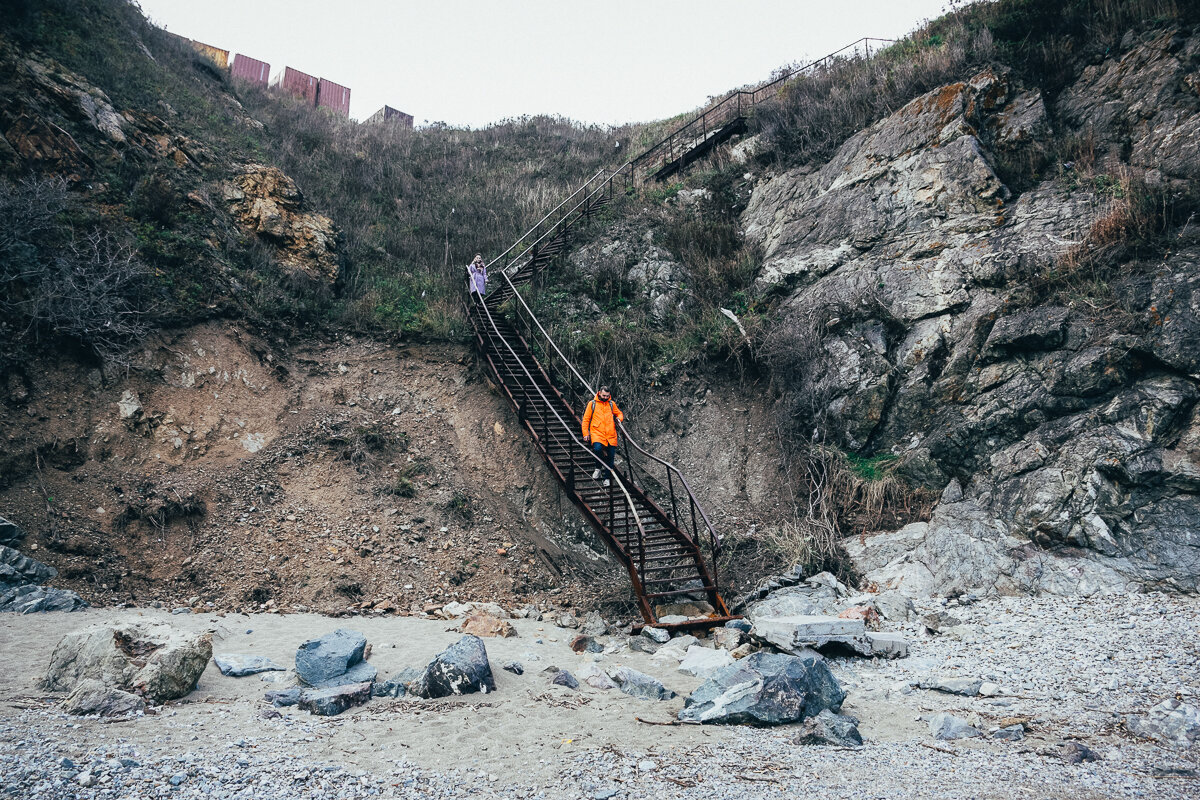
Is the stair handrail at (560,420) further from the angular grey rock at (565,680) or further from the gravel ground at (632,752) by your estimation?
the gravel ground at (632,752)

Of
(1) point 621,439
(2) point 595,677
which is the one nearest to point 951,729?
(2) point 595,677

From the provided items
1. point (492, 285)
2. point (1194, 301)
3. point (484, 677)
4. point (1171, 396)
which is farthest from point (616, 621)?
point (492, 285)

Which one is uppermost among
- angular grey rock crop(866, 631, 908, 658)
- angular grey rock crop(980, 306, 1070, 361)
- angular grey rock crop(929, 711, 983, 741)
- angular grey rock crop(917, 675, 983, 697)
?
angular grey rock crop(980, 306, 1070, 361)

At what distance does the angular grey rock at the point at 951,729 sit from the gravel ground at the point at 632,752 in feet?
0.24

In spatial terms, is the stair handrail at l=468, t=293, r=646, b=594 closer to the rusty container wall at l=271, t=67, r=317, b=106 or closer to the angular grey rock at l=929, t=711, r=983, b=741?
the angular grey rock at l=929, t=711, r=983, b=741

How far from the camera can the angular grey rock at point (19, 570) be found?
255 inches

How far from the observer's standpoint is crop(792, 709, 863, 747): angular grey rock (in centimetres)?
389

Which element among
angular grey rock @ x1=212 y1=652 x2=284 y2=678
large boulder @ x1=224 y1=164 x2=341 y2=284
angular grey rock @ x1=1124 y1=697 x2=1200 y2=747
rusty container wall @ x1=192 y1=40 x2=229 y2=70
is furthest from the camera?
rusty container wall @ x1=192 y1=40 x2=229 y2=70

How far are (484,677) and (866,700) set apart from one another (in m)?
3.15

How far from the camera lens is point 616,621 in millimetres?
7848

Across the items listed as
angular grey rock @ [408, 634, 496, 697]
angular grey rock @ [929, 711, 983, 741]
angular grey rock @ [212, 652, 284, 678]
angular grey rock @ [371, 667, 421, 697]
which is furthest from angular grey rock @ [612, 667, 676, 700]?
angular grey rock @ [212, 652, 284, 678]

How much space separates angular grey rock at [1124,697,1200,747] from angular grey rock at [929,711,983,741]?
0.93 m

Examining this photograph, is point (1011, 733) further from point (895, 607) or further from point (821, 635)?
point (895, 607)

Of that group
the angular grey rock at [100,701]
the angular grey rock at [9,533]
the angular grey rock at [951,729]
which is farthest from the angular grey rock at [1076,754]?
the angular grey rock at [9,533]
